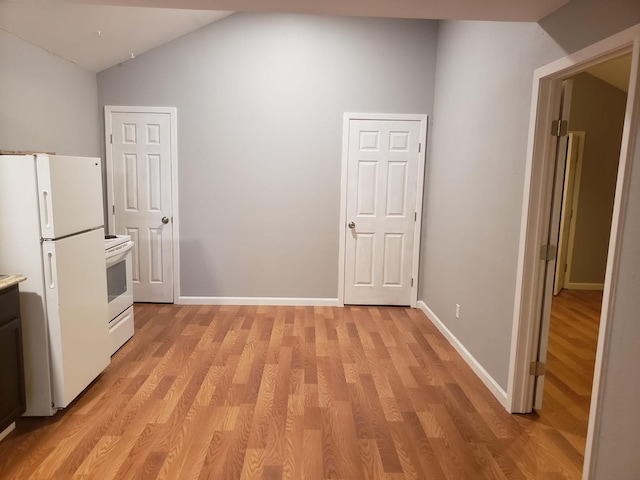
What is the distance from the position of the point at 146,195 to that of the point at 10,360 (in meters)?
2.73

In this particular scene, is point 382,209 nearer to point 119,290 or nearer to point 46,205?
point 119,290

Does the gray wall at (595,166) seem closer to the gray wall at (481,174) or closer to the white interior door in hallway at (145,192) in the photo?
the gray wall at (481,174)

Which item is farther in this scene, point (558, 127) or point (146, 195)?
point (146, 195)

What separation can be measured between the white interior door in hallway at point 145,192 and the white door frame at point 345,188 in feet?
6.27

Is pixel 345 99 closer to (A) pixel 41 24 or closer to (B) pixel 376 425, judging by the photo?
(A) pixel 41 24

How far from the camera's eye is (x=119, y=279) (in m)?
3.60

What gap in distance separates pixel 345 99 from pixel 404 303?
2405mm

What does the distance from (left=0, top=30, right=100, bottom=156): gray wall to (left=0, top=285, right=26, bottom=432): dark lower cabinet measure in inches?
54.7

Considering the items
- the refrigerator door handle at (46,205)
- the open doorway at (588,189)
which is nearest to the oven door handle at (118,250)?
the refrigerator door handle at (46,205)

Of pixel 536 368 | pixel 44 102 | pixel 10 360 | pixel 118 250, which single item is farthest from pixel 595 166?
pixel 10 360

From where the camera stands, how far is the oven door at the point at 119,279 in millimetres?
3418

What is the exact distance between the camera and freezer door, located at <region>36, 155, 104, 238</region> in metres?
2.40

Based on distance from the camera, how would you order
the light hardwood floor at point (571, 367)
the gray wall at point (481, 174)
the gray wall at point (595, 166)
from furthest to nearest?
the gray wall at point (595, 166) → the gray wall at point (481, 174) → the light hardwood floor at point (571, 367)

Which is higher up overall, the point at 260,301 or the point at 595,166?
the point at 595,166
